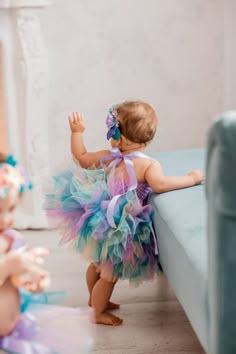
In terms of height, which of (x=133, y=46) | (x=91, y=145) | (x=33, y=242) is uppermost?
(x=133, y=46)

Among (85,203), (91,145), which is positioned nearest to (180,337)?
(85,203)

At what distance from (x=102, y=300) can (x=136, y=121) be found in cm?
52

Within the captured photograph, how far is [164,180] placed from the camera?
1951mm

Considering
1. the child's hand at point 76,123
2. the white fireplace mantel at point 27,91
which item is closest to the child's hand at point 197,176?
the child's hand at point 76,123

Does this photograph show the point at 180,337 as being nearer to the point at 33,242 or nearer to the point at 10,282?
the point at 10,282

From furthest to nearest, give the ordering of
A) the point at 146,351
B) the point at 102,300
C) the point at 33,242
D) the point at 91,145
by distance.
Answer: the point at 91,145 < the point at 33,242 < the point at 102,300 < the point at 146,351

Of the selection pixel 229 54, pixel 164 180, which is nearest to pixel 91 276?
pixel 164 180

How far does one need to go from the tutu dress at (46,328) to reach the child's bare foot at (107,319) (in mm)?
662

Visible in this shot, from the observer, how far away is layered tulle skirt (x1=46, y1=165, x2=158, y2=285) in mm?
1909

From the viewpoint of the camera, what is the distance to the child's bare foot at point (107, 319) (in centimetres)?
205

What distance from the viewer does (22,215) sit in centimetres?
300

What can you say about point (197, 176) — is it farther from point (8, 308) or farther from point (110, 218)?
point (8, 308)

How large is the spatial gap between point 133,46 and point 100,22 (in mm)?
170

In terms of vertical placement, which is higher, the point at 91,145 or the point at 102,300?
the point at 91,145
